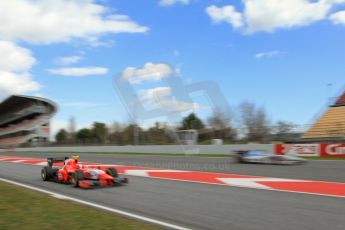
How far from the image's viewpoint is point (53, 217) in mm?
6688

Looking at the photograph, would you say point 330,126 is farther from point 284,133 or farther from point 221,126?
point 221,126

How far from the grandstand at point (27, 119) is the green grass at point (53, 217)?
90.6 m

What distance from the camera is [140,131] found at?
174 feet

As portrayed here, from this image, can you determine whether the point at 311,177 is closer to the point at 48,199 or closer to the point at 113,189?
the point at 113,189

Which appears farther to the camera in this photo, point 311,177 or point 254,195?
point 311,177

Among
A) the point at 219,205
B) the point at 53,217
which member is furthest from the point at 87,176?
the point at 53,217

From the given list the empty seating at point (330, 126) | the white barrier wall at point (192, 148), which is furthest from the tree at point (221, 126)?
the empty seating at point (330, 126)

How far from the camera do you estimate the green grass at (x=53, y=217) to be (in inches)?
238

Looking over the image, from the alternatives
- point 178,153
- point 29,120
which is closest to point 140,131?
point 178,153

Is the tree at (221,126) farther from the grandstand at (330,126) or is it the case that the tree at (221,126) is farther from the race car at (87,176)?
the race car at (87,176)

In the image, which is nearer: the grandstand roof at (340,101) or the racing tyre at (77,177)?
the racing tyre at (77,177)

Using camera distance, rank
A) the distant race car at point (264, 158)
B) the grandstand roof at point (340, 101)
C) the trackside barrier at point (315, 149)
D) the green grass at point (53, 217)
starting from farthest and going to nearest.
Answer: the grandstand roof at point (340, 101), the trackside barrier at point (315, 149), the distant race car at point (264, 158), the green grass at point (53, 217)

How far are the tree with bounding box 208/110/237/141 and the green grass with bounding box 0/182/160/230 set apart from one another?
28.0 metres

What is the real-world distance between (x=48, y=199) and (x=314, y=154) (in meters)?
18.5
